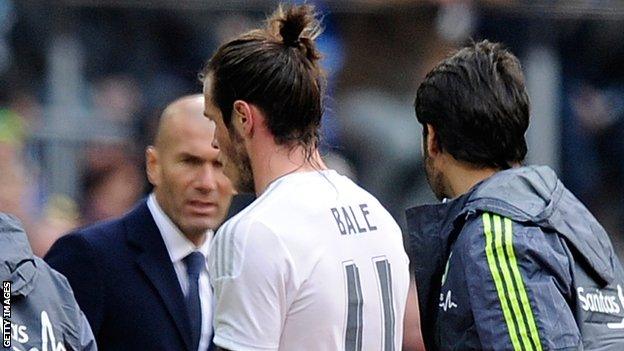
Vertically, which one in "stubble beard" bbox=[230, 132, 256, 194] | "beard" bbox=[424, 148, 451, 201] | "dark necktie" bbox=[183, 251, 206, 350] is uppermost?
"stubble beard" bbox=[230, 132, 256, 194]

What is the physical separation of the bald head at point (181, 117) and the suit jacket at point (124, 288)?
0.56m

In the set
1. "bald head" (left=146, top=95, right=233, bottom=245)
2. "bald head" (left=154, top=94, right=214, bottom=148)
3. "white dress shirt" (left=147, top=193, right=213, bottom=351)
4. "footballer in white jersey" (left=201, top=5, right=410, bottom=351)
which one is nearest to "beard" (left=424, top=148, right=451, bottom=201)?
"footballer in white jersey" (left=201, top=5, right=410, bottom=351)

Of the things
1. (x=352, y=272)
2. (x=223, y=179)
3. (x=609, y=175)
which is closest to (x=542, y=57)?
(x=609, y=175)

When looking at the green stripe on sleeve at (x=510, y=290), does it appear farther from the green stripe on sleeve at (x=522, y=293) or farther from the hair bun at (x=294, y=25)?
the hair bun at (x=294, y=25)

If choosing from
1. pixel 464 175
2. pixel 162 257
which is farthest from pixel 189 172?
pixel 464 175

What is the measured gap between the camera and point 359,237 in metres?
3.52

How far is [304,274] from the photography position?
3.34 m

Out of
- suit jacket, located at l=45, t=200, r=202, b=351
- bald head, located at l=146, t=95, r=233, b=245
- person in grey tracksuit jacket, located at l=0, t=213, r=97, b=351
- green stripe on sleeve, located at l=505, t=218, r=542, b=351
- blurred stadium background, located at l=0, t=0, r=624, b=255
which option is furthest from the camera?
blurred stadium background, located at l=0, t=0, r=624, b=255

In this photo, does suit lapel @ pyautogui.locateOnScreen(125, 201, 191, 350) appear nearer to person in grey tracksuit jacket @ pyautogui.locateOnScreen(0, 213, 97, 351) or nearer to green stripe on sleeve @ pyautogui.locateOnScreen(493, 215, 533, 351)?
person in grey tracksuit jacket @ pyautogui.locateOnScreen(0, 213, 97, 351)

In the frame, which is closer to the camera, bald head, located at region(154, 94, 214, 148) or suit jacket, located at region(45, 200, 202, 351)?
suit jacket, located at region(45, 200, 202, 351)

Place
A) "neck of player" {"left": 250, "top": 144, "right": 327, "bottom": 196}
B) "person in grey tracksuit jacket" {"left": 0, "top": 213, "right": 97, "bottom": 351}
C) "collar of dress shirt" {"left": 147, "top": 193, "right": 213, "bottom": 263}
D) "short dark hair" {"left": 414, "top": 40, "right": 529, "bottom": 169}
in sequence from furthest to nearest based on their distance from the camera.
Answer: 1. "collar of dress shirt" {"left": 147, "top": 193, "right": 213, "bottom": 263}
2. "short dark hair" {"left": 414, "top": 40, "right": 529, "bottom": 169}
3. "neck of player" {"left": 250, "top": 144, "right": 327, "bottom": 196}
4. "person in grey tracksuit jacket" {"left": 0, "top": 213, "right": 97, "bottom": 351}

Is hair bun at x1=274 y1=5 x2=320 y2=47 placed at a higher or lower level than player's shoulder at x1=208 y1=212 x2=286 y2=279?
higher

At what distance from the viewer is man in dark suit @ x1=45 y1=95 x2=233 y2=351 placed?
438 cm

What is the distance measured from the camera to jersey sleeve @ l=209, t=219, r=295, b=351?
3.29 m
